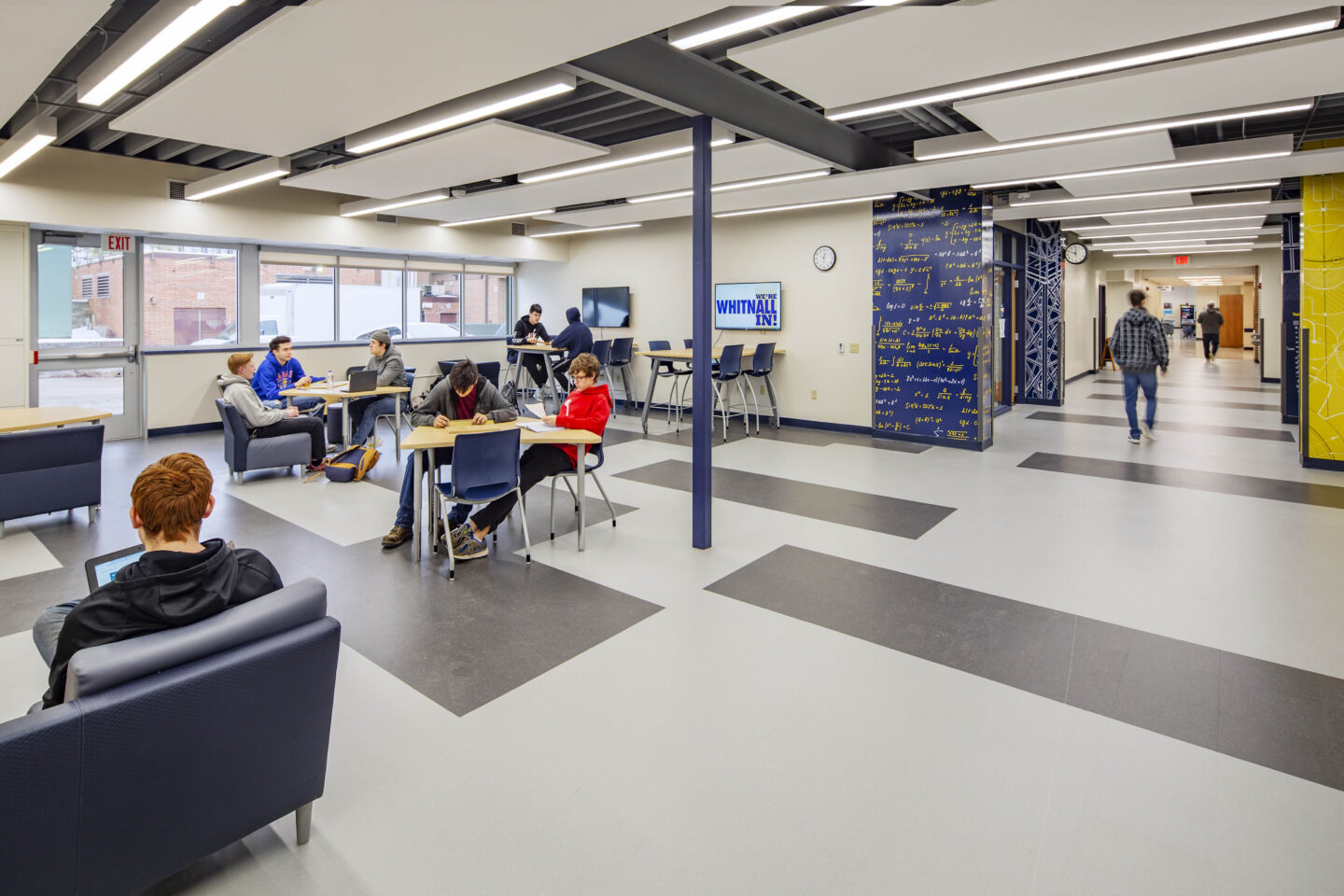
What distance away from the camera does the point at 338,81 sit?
3984 millimetres

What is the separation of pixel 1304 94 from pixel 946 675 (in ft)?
13.9

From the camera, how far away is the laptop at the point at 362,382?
686 centimetres

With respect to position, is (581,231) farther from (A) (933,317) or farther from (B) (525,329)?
(A) (933,317)

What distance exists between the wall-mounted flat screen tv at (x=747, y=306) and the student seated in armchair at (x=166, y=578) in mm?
8297

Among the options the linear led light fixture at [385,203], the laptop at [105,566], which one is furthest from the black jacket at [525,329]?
the laptop at [105,566]

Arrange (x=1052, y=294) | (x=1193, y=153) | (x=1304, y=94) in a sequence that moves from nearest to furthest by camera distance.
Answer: (x=1304, y=94) < (x=1193, y=153) < (x=1052, y=294)

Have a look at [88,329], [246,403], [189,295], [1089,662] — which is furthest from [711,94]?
[88,329]

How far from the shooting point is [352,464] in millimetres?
6383

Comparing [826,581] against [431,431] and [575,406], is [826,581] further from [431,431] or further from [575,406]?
[431,431]

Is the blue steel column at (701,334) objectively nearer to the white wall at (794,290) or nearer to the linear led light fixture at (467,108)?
the linear led light fixture at (467,108)

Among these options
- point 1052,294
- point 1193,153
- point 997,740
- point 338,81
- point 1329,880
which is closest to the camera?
point 1329,880

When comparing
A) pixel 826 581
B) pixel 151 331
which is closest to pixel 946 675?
pixel 826 581

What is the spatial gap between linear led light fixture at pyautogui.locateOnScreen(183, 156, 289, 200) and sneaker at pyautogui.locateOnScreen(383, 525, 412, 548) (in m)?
3.72

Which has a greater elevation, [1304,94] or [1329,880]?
[1304,94]
